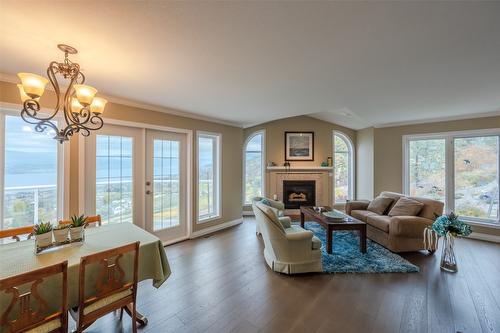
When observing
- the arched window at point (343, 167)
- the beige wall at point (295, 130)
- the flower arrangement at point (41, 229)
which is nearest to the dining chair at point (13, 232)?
the flower arrangement at point (41, 229)

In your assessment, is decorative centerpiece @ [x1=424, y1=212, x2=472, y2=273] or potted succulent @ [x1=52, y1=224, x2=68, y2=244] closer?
potted succulent @ [x1=52, y1=224, x2=68, y2=244]

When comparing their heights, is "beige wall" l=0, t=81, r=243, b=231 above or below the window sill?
above

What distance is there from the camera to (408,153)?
16.3 ft

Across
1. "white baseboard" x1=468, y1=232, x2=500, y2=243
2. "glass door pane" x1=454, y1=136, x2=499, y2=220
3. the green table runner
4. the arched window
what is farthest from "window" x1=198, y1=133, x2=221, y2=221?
"white baseboard" x1=468, y1=232, x2=500, y2=243

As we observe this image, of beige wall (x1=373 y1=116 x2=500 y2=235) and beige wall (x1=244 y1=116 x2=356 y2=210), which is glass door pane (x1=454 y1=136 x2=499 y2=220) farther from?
beige wall (x1=244 y1=116 x2=356 y2=210)

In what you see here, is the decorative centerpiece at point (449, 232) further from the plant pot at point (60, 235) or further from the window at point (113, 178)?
the window at point (113, 178)

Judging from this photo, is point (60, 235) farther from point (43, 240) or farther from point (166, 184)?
point (166, 184)

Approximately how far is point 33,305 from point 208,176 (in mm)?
3387

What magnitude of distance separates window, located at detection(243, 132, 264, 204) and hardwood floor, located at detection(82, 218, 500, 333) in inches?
115

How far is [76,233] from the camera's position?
1822 mm

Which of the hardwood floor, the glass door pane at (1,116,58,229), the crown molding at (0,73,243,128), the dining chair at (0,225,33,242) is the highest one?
the crown molding at (0,73,243,128)

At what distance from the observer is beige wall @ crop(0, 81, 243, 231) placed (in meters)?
2.73

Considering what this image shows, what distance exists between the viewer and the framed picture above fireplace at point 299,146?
593cm

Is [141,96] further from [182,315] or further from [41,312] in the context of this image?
[182,315]
